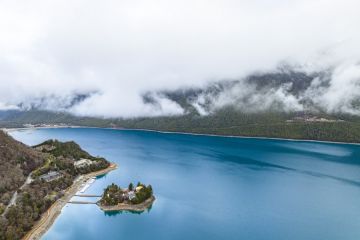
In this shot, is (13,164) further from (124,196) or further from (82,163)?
(124,196)

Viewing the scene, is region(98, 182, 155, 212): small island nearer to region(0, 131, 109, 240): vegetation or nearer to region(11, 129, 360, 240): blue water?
region(11, 129, 360, 240): blue water

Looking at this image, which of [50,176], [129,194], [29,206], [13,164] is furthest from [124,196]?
[13,164]

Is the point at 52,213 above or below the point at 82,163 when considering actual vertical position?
below

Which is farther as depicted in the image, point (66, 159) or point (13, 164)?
point (66, 159)

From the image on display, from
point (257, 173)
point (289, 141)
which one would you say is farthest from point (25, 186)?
point (289, 141)

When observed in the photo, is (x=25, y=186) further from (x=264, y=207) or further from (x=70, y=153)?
(x=264, y=207)
